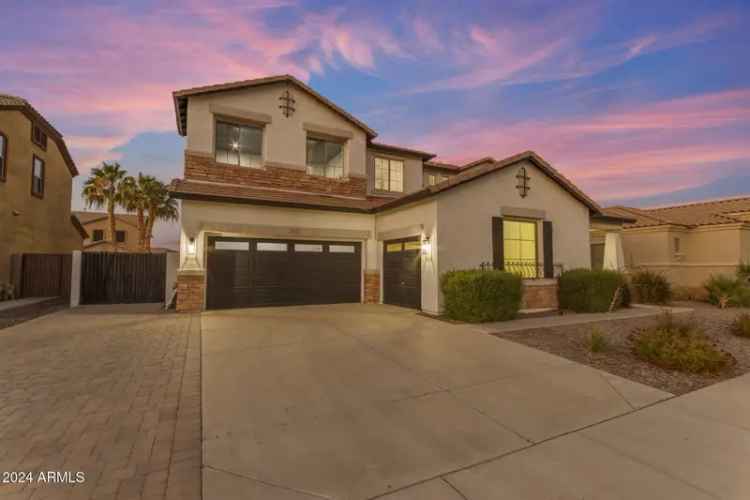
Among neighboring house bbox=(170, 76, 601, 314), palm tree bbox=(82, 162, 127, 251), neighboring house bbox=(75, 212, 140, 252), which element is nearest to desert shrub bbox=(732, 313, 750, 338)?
neighboring house bbox=(170, 76, 601, 314)

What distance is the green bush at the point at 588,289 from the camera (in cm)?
1063

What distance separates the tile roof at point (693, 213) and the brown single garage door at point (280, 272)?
15071 millimetres

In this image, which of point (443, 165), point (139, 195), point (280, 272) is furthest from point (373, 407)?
point (139, 195)

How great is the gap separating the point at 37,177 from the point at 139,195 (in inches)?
405

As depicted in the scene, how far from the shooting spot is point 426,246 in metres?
10.3

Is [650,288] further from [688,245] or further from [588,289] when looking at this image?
[688,245]

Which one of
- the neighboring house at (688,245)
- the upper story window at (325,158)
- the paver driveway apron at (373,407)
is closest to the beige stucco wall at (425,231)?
the paver driveway apron at (373,407)

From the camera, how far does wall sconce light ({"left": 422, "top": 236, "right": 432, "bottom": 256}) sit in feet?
33.2

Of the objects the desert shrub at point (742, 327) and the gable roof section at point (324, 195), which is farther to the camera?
the gable roof section at point (324, 195)

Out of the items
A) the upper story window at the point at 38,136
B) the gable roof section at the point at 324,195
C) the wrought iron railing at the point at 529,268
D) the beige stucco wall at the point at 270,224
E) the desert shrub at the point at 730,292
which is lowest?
the desert shrub at the point at 730,292

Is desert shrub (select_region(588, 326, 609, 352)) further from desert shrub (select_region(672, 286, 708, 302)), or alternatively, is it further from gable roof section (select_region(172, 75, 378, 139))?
desert shrub (select_region(672, 286, 708, 302))

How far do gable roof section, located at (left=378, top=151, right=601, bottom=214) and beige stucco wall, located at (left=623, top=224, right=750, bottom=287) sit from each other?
6643 mm

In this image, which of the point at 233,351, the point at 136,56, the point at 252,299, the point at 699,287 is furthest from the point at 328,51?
the point at 699,287

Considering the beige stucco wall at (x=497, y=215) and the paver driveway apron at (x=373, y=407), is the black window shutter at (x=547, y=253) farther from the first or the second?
the paver driveway apron at (x=373, y=407)
